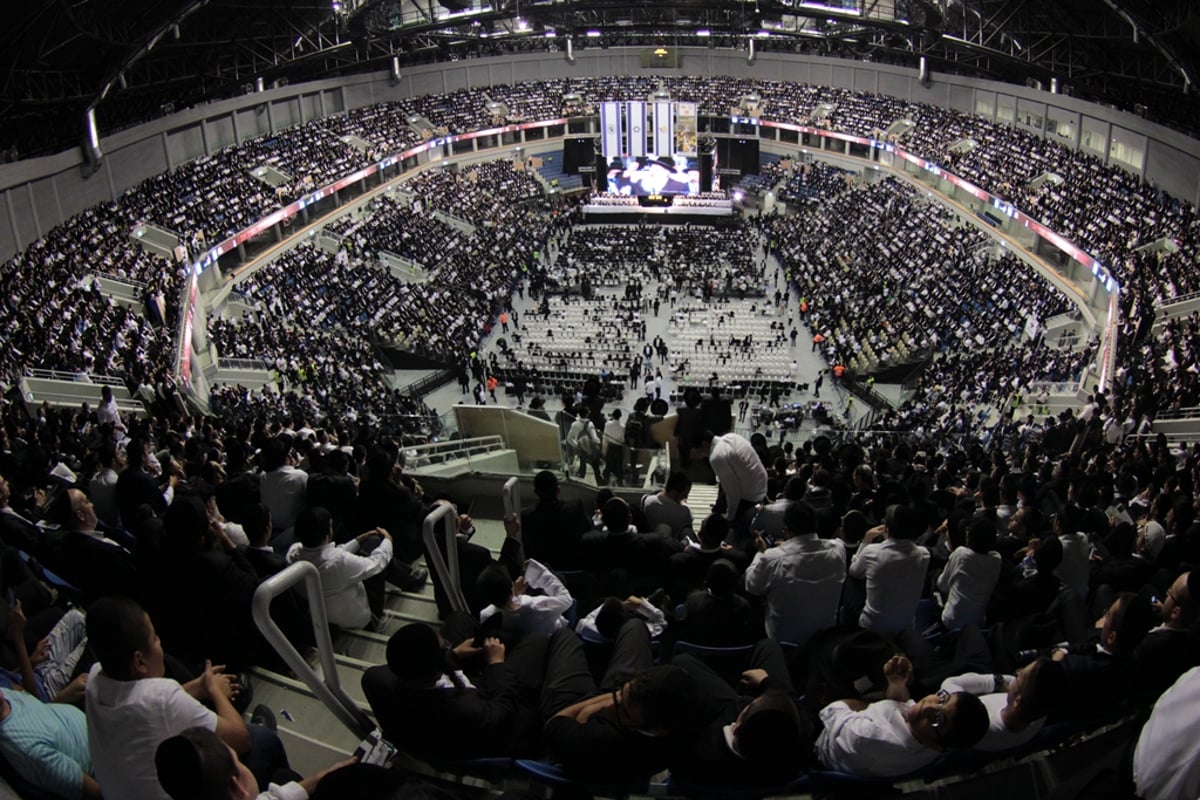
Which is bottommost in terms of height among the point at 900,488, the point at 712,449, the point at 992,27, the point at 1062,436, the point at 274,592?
the point at 1062,436

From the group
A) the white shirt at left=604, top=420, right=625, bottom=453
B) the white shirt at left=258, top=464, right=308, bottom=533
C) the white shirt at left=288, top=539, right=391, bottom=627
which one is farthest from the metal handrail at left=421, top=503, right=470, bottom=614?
the white shirt at left=604, top=420, right=625, bottom=453

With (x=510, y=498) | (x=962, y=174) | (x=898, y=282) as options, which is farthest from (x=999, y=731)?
(x=962, y=174)

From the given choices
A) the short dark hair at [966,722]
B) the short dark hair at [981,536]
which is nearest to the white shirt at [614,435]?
the short dark hair at [981,536]

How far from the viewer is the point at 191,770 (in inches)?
115

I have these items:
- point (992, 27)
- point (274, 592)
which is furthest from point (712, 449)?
point (992, 27)

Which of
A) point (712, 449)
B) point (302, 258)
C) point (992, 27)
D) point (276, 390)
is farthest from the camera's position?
point (992, 27)

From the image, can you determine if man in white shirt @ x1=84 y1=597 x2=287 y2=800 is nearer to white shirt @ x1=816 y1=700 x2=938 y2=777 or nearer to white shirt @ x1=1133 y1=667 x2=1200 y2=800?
white shirt @ x1=816 y1=700 x2=938 y2=777

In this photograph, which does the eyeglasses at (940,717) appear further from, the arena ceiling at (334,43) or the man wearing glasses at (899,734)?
the arena ceiling at (334,43)

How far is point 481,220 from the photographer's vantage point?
47.1 meters

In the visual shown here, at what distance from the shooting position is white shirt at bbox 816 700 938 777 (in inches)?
145

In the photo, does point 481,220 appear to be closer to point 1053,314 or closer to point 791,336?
point 791,336

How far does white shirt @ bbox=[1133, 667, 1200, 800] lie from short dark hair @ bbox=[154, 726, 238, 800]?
3507 mm

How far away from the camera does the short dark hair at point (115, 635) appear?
328 cm

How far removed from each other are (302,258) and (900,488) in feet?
107
